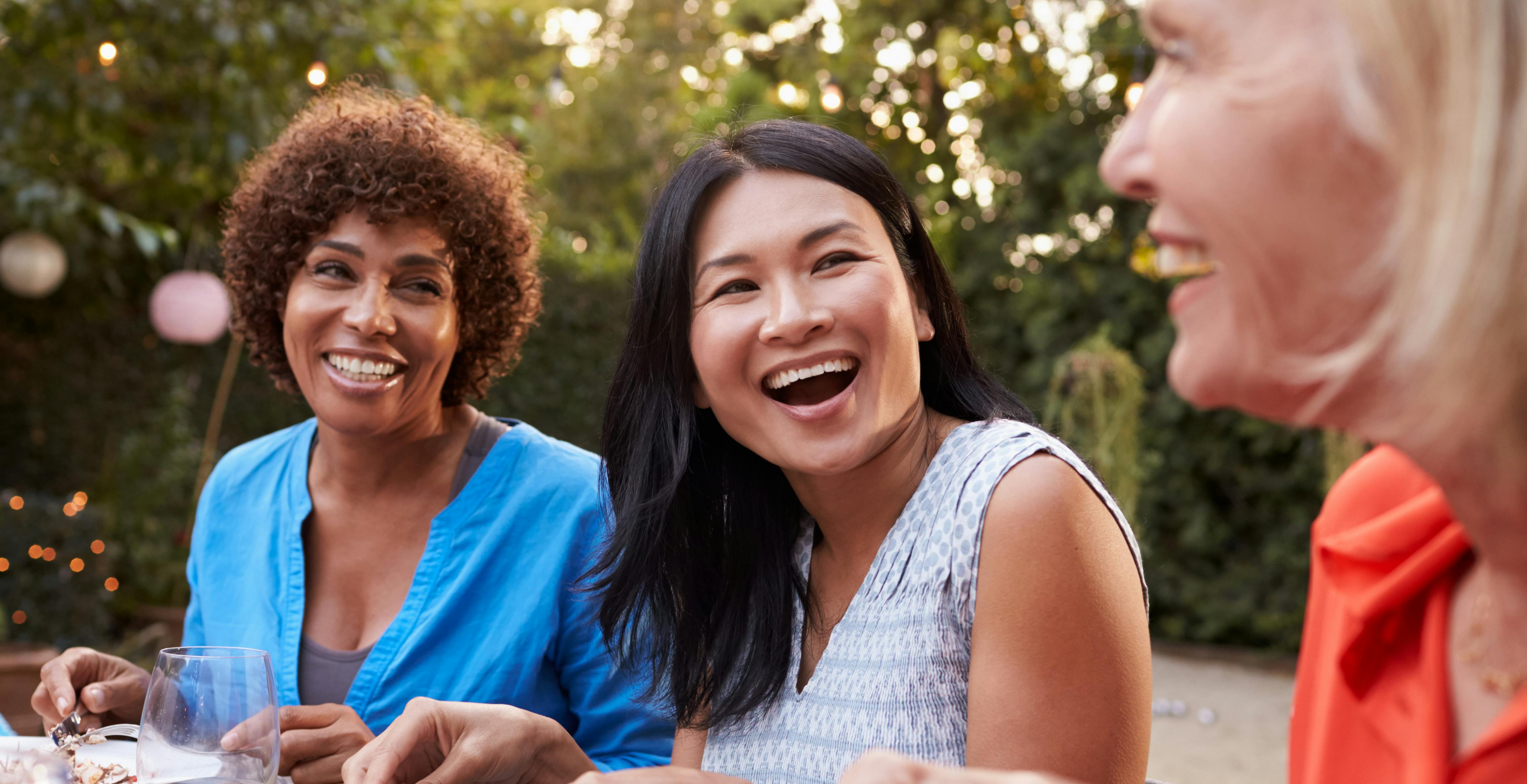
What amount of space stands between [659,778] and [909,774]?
682mm

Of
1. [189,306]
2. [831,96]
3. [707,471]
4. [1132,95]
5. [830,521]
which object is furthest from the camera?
[831,96]

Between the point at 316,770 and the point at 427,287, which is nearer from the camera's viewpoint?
the point at 316,770

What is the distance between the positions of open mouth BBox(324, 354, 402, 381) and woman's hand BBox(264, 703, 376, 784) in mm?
777

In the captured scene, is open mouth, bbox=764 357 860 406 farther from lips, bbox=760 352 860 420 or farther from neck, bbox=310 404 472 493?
neck, bbox=310 404 472 493

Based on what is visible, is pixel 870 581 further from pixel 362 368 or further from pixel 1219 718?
pixel 1219 718

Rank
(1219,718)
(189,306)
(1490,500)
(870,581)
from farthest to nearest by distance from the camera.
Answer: (189,306), (1219,718), (870,581), (1490,500)

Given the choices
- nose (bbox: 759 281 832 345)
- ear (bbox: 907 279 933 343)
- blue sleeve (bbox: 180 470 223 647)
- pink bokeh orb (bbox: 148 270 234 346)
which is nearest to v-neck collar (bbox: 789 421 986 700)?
ear (bbox: 907 279 933 343)

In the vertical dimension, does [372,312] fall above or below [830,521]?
above

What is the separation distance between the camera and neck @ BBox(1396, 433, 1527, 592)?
2.56ft

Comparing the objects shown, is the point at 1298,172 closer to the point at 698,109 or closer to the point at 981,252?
the point at 981,252

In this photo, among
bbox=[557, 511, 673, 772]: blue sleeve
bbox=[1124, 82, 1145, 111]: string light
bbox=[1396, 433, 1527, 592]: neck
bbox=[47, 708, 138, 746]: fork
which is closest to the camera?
bbox=[1396, 433, 1527, 592]: neck

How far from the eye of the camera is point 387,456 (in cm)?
257

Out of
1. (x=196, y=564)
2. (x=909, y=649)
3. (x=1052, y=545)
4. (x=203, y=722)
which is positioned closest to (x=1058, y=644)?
(x=1052, y=545)

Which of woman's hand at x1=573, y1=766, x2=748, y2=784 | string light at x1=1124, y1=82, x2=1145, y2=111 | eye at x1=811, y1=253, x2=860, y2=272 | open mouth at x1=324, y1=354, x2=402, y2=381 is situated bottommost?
woman's hand at x1=573, y1=766, x2=748, y2=784
